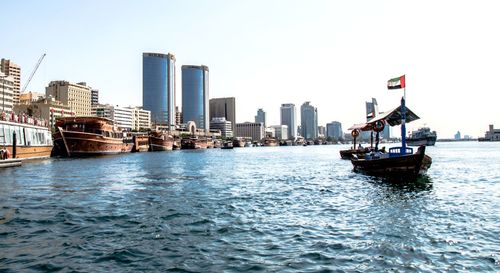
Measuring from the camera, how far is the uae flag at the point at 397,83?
34.4 m

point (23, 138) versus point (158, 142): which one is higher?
point (23, 138)

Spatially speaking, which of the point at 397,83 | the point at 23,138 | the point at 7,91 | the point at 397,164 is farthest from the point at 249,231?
the point at 7,91

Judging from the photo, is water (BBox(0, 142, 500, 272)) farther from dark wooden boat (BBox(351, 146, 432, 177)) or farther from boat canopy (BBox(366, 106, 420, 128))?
boat canopy (BBox(366, 106, 420, 128))

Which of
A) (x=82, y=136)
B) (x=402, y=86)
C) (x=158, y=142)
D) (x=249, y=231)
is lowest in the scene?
(x=249, y=231)

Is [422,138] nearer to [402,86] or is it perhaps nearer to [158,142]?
[158,142]

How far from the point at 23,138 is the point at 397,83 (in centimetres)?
6134

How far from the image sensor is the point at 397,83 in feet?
114

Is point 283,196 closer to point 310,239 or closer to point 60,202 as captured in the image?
point 310,239

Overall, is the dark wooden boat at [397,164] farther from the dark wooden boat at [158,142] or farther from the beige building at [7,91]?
the beige building at [7,91]

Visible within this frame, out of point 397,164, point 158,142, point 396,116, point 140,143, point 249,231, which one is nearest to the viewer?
point 249,231

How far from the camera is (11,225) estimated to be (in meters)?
16.4

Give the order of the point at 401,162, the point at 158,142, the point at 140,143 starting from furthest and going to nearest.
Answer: the point at 158,142, the point at 140,143, the point at 401,162

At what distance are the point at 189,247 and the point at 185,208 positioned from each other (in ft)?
26.6

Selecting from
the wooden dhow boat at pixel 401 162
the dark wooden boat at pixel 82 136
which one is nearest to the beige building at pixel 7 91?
the dark wooden boat at pixel 82 136
